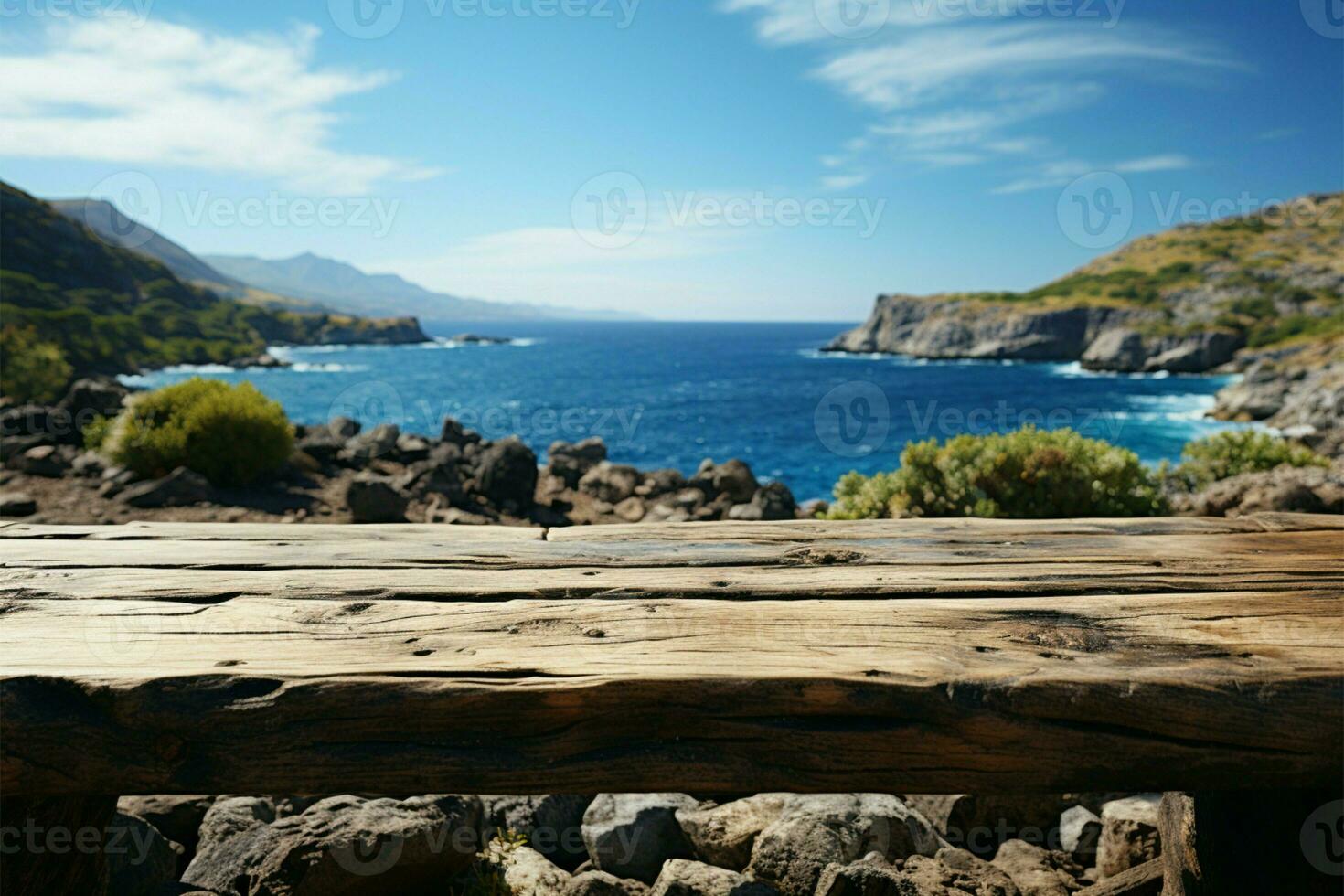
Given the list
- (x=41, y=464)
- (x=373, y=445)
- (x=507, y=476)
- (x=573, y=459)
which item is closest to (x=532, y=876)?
(x=507, y=476)

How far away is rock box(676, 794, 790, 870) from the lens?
358 centimetres

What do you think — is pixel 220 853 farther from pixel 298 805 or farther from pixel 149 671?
pixel 149 671

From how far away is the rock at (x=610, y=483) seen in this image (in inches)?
635

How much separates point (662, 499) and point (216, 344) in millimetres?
92053

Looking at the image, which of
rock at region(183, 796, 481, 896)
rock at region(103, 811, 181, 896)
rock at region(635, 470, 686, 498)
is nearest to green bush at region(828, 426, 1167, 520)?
rock at region(183, 796, 481, 896)

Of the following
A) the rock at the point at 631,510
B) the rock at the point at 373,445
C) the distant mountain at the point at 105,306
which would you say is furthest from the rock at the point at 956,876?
the distant mountain at the point at 105,306

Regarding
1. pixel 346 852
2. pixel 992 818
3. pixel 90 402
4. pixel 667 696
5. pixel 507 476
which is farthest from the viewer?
pixel 90 402

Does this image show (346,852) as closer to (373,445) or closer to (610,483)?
(610,483)

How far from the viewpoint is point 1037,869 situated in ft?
11.8

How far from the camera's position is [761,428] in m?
47.4

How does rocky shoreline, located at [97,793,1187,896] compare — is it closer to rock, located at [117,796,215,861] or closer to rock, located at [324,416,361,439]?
rock, located at [117,796,215,861]

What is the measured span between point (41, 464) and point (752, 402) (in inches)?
2150

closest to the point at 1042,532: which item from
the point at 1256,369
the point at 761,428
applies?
the point at 761,428

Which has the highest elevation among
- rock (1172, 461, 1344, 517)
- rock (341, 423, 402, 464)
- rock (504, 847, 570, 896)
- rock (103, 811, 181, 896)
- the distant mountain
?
the distant mountain
